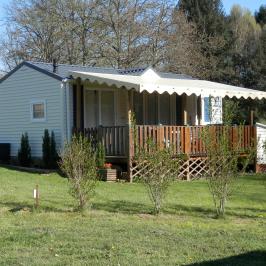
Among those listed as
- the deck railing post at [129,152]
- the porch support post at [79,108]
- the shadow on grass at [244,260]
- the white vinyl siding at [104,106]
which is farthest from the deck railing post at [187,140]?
the shadow on grass at [244,260]

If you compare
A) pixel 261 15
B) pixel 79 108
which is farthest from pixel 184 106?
pixel 261 15

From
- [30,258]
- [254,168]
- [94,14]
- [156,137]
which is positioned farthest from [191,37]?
[30,258]

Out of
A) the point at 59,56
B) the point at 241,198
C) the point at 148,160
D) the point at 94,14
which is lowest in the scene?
the point at 241,198

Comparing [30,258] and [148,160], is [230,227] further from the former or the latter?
[30,258]

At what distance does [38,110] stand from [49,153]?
1.93 metres

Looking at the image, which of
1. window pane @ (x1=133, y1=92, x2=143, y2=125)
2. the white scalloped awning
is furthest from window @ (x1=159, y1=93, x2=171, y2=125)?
the white scalloped awning

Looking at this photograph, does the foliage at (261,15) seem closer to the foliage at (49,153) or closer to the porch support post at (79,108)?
the porch support post at (79,108)

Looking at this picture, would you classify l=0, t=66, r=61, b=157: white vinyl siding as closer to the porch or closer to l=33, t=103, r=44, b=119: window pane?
l=33, t=103, r=44, b=119: window pane

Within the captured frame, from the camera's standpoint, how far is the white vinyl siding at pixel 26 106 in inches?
734

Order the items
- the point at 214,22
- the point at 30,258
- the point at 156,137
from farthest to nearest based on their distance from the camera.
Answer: the point at 214,22
the point at 156,137
the point at 30,258

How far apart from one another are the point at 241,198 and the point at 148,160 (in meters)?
3.53

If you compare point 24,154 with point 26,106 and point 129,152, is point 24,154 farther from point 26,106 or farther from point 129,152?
point 129,152

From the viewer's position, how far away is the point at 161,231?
8.20 m

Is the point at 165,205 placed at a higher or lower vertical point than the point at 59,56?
lower
